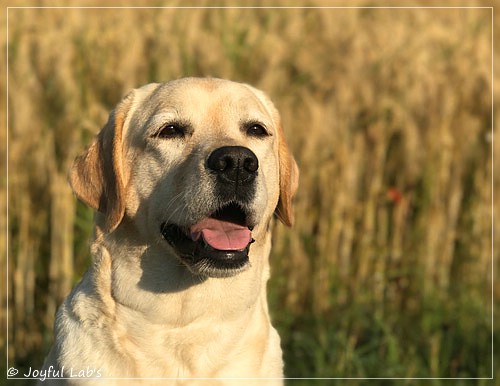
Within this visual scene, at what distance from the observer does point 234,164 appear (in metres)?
3.48

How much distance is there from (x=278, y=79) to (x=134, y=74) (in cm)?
120

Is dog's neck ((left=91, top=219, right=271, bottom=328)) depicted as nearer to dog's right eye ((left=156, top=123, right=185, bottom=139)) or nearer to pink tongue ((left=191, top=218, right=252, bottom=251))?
pink tongue ((left=191, top=218, right=252, bottom=251))

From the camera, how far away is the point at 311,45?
296 inches

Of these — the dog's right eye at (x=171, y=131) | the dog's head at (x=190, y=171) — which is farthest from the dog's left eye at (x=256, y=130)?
the dog's right eye at (x=171, y=131)

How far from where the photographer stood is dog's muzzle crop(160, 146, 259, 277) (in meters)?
3.49

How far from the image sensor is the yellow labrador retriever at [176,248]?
3.57 metres

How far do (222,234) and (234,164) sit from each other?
36 cm

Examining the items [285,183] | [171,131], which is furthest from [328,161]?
[171,131]

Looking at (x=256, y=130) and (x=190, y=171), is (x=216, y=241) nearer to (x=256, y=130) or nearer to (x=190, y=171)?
(x=190, y=171)

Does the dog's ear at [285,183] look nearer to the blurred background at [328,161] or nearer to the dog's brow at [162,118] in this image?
the dog's brow at [162,118]

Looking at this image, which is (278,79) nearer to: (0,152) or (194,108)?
(0,152)

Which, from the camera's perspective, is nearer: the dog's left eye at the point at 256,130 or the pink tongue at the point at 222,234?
the pink tongue at the point at 222,234

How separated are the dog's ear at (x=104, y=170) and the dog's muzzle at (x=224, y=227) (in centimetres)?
30

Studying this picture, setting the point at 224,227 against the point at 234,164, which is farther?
the point at 224,227
